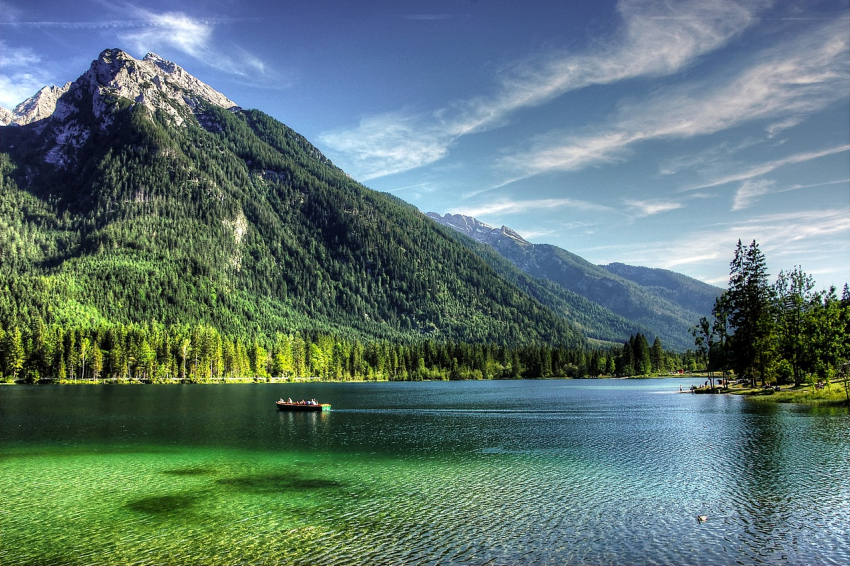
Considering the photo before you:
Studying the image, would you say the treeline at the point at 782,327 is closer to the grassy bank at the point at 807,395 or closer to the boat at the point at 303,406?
the grassy bank at the point at 807,395

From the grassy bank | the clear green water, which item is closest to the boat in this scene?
the clear green water

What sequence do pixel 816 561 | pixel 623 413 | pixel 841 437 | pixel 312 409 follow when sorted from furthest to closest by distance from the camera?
1. pixel 312 409
2. pixel 623 413
3. pixel 841 437
4. pixel 816 561

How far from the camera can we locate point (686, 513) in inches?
1208

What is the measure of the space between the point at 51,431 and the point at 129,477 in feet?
117

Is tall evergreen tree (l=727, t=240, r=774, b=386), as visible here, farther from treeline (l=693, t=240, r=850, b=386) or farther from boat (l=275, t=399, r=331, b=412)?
boat (l=275, t=399, r=331, b=412)

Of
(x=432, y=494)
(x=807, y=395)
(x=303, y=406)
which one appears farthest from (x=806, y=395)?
(x=303, y=406)

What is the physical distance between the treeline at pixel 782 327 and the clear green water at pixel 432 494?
3056 centimetres

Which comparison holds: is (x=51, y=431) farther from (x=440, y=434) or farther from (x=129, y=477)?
(x=440, y=434)

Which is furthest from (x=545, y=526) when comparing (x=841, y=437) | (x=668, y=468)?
(x=841, y=437)

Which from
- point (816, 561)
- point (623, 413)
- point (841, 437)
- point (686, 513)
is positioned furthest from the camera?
point (623, 413)

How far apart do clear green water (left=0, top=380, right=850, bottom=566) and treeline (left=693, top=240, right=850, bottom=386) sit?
30.6 meters

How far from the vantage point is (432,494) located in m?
35.4

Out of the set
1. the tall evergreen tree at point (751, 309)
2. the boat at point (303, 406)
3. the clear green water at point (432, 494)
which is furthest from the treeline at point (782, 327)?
the boat at point (303, 406)

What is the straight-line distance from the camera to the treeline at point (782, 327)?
93.1 meters
